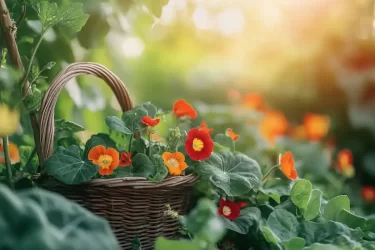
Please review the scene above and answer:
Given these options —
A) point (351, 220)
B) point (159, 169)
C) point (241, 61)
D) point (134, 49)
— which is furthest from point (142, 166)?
point (134, 49)

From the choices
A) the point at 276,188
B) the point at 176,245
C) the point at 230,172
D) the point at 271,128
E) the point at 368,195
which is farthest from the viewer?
the point at 271,128

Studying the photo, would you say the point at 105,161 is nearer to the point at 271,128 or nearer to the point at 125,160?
the point at 125,160

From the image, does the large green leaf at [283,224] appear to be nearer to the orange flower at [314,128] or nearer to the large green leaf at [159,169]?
the large green leaf at [159,169]

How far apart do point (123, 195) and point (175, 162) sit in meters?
0.15

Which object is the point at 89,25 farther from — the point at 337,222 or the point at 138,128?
the point at 337,222

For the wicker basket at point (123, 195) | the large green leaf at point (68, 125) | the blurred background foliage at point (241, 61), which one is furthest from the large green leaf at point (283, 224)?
the blurred background foliage at point (241, 61)

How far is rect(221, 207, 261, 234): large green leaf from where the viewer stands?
1.31 metres

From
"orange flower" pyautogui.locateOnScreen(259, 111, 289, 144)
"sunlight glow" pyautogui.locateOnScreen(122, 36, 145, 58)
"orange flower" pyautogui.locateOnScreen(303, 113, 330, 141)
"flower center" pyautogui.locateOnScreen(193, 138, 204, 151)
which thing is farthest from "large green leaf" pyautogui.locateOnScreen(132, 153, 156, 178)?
"sunlight glow" pyautogui.locateOnScreen(122, 36, 145, 58)

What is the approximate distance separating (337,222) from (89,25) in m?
1.05

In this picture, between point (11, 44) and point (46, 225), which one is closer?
point (46, 225)

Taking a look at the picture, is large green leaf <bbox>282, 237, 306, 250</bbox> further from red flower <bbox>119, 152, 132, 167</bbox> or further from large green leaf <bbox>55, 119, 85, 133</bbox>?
Result: large green leaf <bbox>55, 119, 85, 133</bbox>

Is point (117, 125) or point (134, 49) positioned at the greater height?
point (117, 125)

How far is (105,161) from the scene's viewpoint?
121cm

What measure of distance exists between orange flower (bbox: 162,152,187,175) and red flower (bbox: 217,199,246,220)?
144 mm
